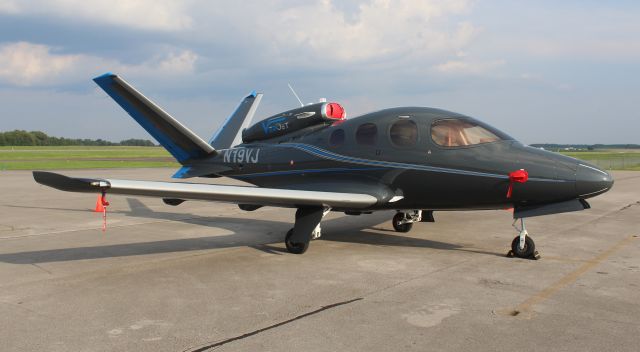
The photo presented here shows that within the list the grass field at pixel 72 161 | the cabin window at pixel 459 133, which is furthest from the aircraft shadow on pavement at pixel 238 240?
the grass field at pixel 72 161

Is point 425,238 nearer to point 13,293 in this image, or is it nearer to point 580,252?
point 580,252

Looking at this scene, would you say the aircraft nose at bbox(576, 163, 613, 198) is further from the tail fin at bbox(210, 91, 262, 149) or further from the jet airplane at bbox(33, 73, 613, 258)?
the tail fin at bbox(210, 91, 262, 149)

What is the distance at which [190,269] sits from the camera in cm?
798

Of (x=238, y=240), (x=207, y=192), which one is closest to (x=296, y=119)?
(x=238, y=240)

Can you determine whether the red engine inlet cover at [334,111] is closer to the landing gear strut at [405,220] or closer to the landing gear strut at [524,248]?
the landing gear strut at [405,220]

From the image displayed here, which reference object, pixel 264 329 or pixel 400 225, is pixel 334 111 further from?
pixel 264 329

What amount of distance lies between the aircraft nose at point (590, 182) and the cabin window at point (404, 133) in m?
2.78

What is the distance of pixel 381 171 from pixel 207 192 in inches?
139

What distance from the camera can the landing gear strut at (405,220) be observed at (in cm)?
1150

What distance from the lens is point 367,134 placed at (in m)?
9.83

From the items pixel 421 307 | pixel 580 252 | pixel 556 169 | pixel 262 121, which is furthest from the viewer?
pixel 262 121

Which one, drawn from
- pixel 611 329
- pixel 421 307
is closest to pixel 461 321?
pixel 421 307

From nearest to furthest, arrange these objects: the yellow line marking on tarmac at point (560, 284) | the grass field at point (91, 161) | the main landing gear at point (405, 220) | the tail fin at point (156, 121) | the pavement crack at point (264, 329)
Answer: the pavement crack at point (264, 329) → the yellow line marking on tarmac at point (560, 284) → the tail fin at point (156, 121) → the main landing gear at point (405, 220) → the grass field at point (91, 161)

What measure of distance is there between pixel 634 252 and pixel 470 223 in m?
4.50
